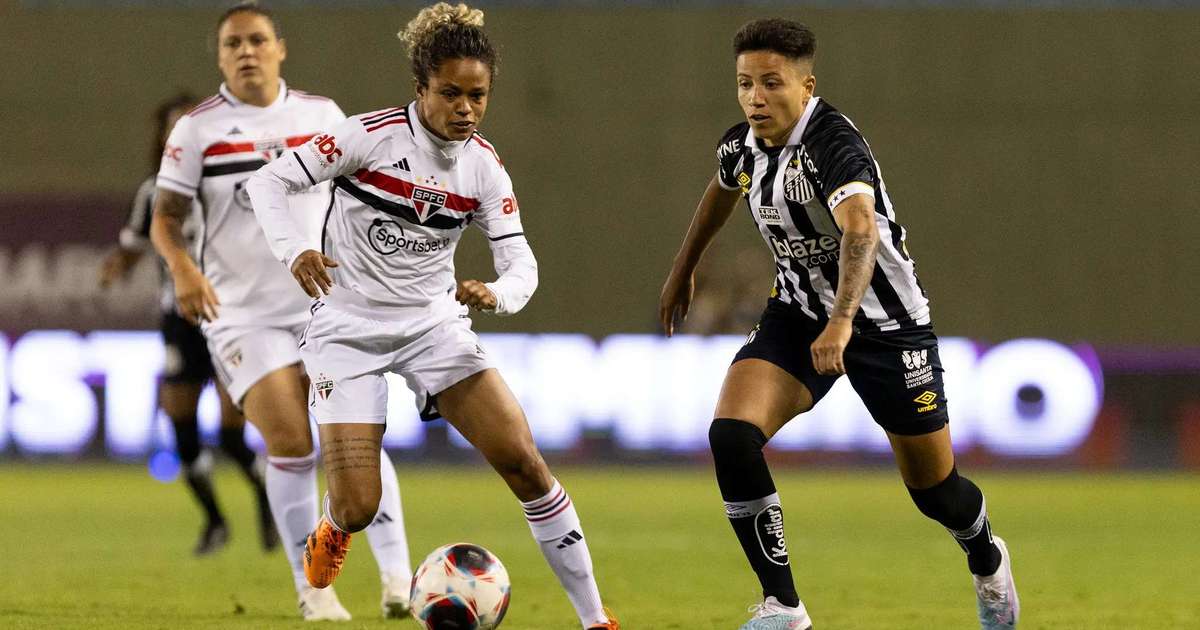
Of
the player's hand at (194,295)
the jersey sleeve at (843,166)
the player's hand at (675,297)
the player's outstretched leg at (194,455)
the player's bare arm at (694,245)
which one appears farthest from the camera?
the player's outstretched leg at (194,455)

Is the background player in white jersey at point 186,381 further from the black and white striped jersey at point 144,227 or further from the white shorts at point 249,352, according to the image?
the white shorts at point 249,352

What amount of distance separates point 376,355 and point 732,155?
4.44 ft

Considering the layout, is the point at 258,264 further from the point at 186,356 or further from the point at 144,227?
the point at 186,356

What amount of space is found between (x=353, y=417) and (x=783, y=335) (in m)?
1.43

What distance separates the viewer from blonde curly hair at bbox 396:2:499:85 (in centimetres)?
541

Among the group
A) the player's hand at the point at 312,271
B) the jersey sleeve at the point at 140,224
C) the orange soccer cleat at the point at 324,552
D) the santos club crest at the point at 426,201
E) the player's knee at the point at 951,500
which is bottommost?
the orange soccer cleat at the point at 324,552

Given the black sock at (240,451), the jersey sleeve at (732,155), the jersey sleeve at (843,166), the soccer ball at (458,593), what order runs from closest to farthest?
the jersey sleeve at (843,166), the soccer ball at (458,593), the jersey sleeve at (732,155), the black sock at (240,451)

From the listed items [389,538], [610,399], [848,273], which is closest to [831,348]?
[848,273]

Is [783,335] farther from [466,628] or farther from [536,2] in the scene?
[536,2]

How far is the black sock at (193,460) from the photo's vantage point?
9.14 m

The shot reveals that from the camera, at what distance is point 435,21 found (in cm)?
547

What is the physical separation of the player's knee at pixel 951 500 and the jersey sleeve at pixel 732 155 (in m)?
1.19

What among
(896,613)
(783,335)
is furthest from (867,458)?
(783,335)

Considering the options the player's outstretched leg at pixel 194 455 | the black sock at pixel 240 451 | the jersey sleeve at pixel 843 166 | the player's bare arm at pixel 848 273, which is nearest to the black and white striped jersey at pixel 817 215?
the jersey sleeve at pixel 843 166
